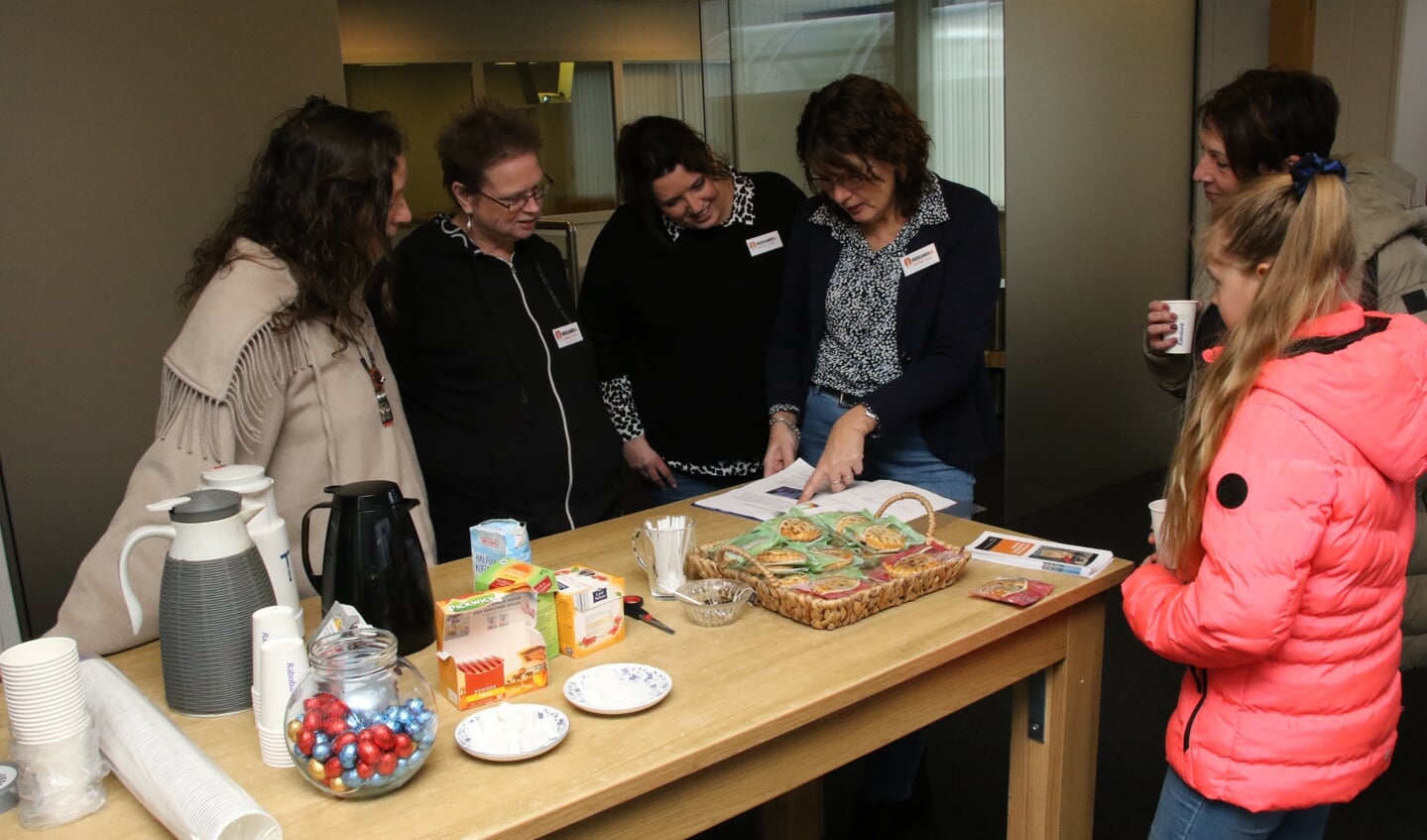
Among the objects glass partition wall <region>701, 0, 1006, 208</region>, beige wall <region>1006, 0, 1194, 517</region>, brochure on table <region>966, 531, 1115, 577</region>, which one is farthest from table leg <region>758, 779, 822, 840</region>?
glass partition wall <region>701, 0, 1006, 208</region>

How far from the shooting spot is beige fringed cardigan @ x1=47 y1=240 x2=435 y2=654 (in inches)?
61.4

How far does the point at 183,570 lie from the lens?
1.33 metres

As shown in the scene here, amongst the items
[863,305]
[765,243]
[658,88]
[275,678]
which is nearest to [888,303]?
[863,305]

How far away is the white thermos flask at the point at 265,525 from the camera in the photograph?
4.78 feet

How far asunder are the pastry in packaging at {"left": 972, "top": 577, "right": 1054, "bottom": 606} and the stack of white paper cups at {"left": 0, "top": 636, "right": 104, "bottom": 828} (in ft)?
3.78

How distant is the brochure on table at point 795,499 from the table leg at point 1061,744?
0.35 metres

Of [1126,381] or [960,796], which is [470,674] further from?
[1126,381]

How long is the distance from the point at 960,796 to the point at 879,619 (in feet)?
4.16

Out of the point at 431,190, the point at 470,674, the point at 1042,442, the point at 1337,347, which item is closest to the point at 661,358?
the point at 470,674

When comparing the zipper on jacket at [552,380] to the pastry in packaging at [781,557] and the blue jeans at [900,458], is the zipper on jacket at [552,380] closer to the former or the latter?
the blue jeans at [900,458]

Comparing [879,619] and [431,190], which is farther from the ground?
[431,190]

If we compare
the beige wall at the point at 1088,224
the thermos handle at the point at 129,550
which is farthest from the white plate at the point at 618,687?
the beige wall at the point at 1088,224

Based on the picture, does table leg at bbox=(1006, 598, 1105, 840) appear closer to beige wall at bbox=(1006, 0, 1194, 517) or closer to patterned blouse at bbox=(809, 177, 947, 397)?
patterned blouse at bbox=(809, 177, 947, 397)

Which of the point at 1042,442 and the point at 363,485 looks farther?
the point at 1042,442
